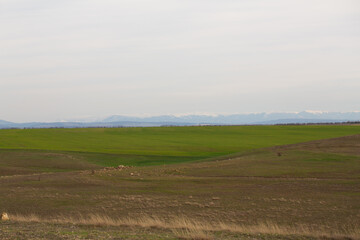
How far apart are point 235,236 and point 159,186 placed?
42.2 ft

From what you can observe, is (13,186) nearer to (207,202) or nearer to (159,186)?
(159,186)

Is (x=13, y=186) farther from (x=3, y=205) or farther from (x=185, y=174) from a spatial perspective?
(x=185, y=174)

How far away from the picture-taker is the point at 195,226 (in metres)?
17.4

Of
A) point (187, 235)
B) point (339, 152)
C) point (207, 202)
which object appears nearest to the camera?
point (187, 235)

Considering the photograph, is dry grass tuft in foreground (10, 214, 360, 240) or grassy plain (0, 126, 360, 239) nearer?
dry grass tuft in foreground (10, 214, 360, 240)

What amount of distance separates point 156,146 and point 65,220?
56196 millimetres

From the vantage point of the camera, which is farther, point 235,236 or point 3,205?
point 3,205

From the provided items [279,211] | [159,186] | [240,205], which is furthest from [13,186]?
[279,211]

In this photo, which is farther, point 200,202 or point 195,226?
point 200,202

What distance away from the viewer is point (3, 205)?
2367 cm

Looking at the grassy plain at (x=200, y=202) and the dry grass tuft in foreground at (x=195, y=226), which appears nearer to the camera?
the dry grass tuft in foreground at (x=195, y=226)

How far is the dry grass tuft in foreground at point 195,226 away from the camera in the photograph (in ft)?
53.1

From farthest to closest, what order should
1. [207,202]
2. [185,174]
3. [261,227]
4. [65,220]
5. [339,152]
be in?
[339,152] < [185,174] < [207,202] < [65,220] < [261,227]

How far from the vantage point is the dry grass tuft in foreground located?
16188mm
